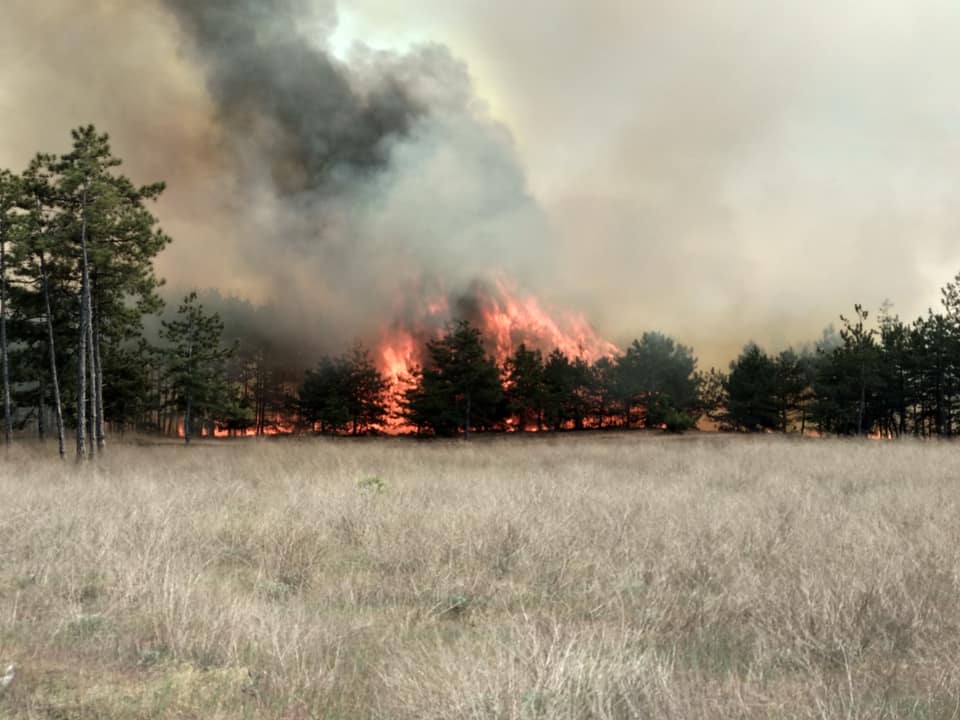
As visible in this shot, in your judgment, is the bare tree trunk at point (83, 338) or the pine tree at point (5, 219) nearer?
the bare tree trunk at point (83, 338)

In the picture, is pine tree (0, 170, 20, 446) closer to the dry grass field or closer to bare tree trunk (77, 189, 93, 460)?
bare tree trunk (77, 189, 93, 460)

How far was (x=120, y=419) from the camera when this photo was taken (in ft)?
173

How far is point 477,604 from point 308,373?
3421 inches

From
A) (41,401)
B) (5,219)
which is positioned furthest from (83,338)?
(41,401)

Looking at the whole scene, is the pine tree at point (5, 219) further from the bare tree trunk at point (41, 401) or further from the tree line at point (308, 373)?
the bare tree trunk at point (41, 401)

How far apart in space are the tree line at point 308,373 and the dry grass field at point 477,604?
54.5 ft

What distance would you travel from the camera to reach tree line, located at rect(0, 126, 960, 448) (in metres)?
24.6

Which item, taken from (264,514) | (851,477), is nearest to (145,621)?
(264,514)

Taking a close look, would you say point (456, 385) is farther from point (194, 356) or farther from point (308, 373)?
point (308, 373)

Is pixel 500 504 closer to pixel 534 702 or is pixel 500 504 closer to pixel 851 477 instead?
pixel 534 702

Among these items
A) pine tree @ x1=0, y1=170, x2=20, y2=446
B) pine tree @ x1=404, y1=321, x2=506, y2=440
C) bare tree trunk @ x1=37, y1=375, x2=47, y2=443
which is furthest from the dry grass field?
pine tree @ x1=404, y1=321, x2=506, y2=440

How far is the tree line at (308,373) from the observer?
24.6 meters

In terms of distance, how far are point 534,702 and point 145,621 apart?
3301 millimetres

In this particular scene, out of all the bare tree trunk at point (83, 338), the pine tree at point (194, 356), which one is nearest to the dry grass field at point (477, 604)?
the bare tree trunk at point (83, 338)
